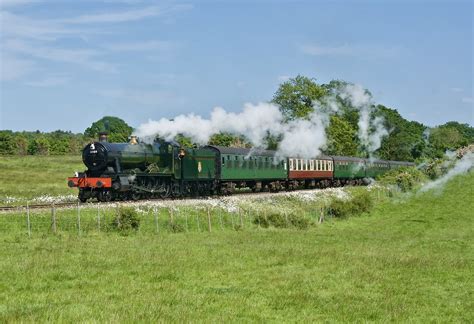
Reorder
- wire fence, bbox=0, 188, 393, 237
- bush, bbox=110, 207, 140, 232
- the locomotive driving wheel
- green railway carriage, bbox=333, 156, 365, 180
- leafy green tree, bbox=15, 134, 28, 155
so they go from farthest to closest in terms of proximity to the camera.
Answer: leafy green tree, bbox=15, 134, 28, 155 < green railway carriage, bbox=333, 156, 365, 180 < the locomotive driving wheel < bush, bbox=110, 207, 140, 232 < wire fence, bbox=0, 188, 393, 237

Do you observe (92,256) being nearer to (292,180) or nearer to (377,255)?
(377,255)

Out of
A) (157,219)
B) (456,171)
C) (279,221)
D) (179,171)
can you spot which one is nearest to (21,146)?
(456,171)

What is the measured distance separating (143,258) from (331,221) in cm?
2398

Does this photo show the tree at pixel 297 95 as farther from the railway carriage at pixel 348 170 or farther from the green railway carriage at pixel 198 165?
the green railway carriage at pixel 198 165

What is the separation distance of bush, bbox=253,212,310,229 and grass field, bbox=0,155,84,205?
53.7 ft

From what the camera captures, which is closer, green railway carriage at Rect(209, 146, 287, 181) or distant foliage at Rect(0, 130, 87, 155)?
green railway carriage at Rect(209, 146, 287, 181)

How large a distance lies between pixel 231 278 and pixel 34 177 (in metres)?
59.7

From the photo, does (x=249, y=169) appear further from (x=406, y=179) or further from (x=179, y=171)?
(x=406, y=179)

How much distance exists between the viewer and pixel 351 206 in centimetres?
4800

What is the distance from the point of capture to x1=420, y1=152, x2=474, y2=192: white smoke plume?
218 ft

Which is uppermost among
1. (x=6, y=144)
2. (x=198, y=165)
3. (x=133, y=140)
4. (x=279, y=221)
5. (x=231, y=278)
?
(x=6, y=144)

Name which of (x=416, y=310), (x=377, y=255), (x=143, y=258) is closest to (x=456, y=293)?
(x=416, y=310)

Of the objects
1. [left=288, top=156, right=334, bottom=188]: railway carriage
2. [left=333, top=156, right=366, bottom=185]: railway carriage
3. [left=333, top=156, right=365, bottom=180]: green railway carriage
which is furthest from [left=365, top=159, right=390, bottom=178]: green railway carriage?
[left=288, top=156, right=334, bottom=188]: railway carriage

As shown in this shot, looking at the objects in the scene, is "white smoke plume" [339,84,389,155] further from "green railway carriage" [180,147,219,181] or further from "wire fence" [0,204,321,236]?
"wire fence" [0,204,321,236]
